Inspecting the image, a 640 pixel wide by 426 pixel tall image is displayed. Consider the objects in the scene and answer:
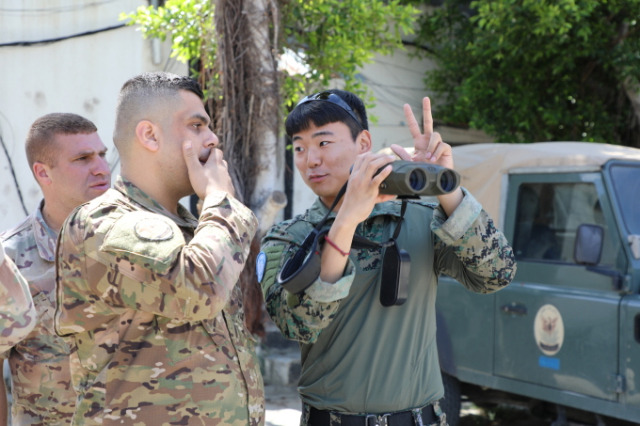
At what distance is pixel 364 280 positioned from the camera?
2193 mm

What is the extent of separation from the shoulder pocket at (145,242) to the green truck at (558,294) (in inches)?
114

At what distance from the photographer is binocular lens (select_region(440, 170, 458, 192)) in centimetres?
195

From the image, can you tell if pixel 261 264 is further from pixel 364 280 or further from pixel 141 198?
pixel 141 198

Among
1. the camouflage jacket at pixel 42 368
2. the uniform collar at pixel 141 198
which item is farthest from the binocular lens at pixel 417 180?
the camouflage jacket at pixel 42 368

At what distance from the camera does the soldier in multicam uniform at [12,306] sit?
1.62 m

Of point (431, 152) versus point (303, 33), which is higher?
point (303, 33)

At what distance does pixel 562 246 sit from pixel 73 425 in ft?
11.1

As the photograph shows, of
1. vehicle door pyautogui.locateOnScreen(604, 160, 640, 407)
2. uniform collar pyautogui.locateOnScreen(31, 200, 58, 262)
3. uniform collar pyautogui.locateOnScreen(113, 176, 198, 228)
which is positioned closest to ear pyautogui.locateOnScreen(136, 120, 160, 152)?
uniform collar pyautogui.locateOnScreen(113, 176, 198, 228)

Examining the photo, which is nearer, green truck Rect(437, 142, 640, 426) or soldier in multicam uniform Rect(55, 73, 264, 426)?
soldier in multicam uniform Rect(55, 73, 264, 426)

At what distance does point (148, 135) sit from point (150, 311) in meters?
0.49

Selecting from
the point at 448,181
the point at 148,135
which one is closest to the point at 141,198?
the point at 148,135

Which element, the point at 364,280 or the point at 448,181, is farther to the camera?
the point at 364,280

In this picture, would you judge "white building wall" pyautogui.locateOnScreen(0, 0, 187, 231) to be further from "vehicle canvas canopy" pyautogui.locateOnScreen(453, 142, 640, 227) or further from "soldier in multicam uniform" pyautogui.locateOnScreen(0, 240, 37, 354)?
"soldier in multicam uniform" pyautogui.locateOnScreen(0, 240, 37, 354)

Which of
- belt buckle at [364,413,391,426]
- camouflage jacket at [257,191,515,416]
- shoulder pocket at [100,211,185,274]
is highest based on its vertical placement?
shoulder pocket at [100,211,185,274]
